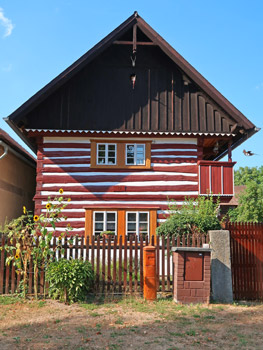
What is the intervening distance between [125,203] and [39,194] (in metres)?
3.69

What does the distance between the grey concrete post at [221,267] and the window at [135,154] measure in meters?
7.12

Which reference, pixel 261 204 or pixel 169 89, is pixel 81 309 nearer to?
pixel 169 89

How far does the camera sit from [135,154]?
1636cm

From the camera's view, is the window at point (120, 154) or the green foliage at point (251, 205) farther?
the green foliage at point (251, 205)

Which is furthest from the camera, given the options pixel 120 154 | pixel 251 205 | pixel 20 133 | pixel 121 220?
pixel 251 205

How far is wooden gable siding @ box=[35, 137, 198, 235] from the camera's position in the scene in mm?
16047

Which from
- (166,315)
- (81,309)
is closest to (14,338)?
(81,309)

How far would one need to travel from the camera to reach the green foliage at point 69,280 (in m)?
9.05

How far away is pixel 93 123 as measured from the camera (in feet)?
52.3

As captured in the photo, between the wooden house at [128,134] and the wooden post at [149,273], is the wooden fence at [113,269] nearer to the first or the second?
the wooden post at [149,273]

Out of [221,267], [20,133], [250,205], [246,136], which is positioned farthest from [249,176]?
[221,267]

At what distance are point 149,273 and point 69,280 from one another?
2.00 m

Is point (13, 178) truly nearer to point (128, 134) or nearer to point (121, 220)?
point (121, 220)

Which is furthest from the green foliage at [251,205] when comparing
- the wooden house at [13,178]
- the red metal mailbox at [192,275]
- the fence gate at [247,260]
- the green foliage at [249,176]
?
the red metal mailbox at [192,275]
